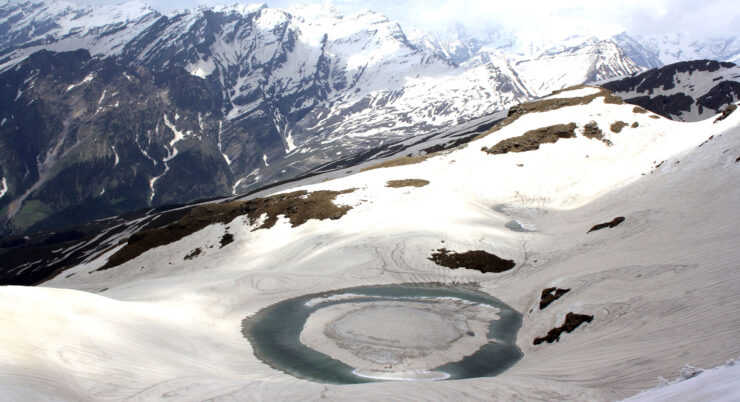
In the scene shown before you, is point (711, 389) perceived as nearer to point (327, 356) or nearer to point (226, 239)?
point (327, 356)

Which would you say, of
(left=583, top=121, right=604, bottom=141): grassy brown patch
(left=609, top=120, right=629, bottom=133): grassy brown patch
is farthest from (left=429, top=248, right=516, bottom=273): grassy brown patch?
(left=609, top=120, right=629, bottom=133): grassy brown patch

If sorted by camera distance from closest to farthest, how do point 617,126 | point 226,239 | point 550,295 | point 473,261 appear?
point 550,295 < point 473,261 < point 226,239 < point 617,126

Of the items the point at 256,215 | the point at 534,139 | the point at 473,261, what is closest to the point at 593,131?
the point at 534,139

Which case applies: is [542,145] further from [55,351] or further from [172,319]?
[55,351]

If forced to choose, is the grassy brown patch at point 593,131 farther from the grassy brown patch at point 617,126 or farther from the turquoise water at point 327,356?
the turquoise water at point 327,356

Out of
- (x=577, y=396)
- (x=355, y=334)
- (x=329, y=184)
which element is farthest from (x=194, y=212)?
(x=577, y=396)

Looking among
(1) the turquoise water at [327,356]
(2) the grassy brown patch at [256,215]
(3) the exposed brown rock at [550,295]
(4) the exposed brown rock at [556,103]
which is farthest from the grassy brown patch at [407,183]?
(3) the exposed brown rock at [550,295]

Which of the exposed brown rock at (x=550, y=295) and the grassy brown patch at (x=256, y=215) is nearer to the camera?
the exposed brown rock at (x=550, y=295)
